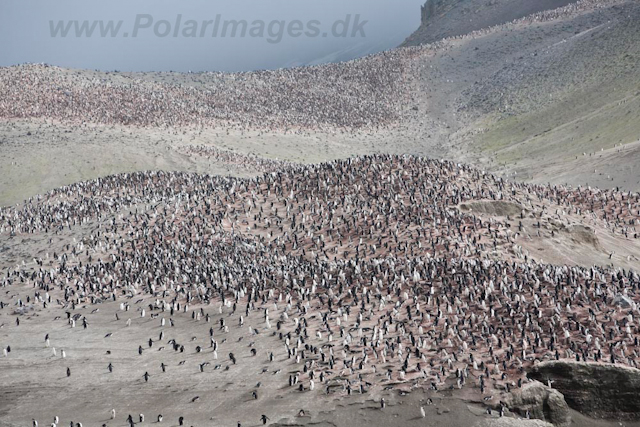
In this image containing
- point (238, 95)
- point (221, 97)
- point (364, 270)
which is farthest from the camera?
point (238, 95)

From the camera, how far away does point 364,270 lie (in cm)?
2950

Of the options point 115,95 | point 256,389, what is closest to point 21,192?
point 115,95

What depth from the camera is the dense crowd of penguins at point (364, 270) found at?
2184 cm

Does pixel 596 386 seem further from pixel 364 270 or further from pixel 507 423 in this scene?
pixel 364 270

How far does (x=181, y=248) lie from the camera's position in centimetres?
3734

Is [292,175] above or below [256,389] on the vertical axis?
above

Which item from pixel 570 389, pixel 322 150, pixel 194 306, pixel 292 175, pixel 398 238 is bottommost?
pixel 570 389

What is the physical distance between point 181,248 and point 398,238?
11576 millimetres

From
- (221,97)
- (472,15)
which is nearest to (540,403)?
(221,97)

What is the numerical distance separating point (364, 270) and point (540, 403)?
1119 centimetres

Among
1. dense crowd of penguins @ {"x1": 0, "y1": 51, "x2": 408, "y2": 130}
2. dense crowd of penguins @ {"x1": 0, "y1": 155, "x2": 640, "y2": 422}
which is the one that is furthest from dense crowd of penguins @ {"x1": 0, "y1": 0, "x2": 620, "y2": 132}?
dense crowd of penguins @ {"x1": 0, "y1": 155, "x2": 640, "y2": 422}

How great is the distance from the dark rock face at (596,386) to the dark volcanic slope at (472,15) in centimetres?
14190

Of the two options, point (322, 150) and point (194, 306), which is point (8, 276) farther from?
point (322, 150)

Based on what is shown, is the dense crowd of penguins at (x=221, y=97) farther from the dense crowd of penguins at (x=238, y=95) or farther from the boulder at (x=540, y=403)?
the boulder at (x=540, y=403)
